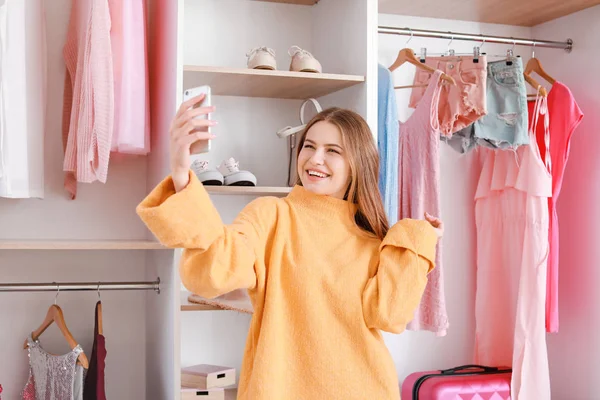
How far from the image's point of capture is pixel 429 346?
3.07 meters

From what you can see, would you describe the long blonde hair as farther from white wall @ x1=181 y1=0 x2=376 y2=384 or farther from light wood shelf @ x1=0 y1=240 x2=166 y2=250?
white wall @ x1=181 y1=0 x2=376 y2=384

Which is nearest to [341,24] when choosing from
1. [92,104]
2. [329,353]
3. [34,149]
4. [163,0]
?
[163,0]

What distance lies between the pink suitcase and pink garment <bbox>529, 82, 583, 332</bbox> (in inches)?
10.4

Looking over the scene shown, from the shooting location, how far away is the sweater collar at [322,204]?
5.85 feet

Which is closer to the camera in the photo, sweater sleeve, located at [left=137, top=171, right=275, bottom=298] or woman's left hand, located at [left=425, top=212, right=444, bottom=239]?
sweater sleeve, located at [left=137, top=171, right=275, bottom=298]

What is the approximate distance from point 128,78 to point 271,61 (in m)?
0.43

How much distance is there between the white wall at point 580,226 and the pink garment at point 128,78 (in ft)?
5.57

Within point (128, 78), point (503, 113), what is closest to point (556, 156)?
point (503, 113)

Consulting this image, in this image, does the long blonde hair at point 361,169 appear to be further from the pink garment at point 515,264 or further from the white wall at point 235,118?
the pink garment at point 515,264

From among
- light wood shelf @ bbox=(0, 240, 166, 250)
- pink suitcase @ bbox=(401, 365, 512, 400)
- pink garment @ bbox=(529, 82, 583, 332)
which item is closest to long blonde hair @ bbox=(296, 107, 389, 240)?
Answer: light wood shelf @ bbox=(0, 240, 166, 250)

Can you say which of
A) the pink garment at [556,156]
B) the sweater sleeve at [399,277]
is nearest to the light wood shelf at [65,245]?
the sweater sleeve at [399,277]

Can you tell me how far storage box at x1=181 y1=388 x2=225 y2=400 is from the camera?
92.3 inches

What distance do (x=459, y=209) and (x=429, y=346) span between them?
57 centimetres

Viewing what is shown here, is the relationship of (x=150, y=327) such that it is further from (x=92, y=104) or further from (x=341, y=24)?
(x=341, y=24)
